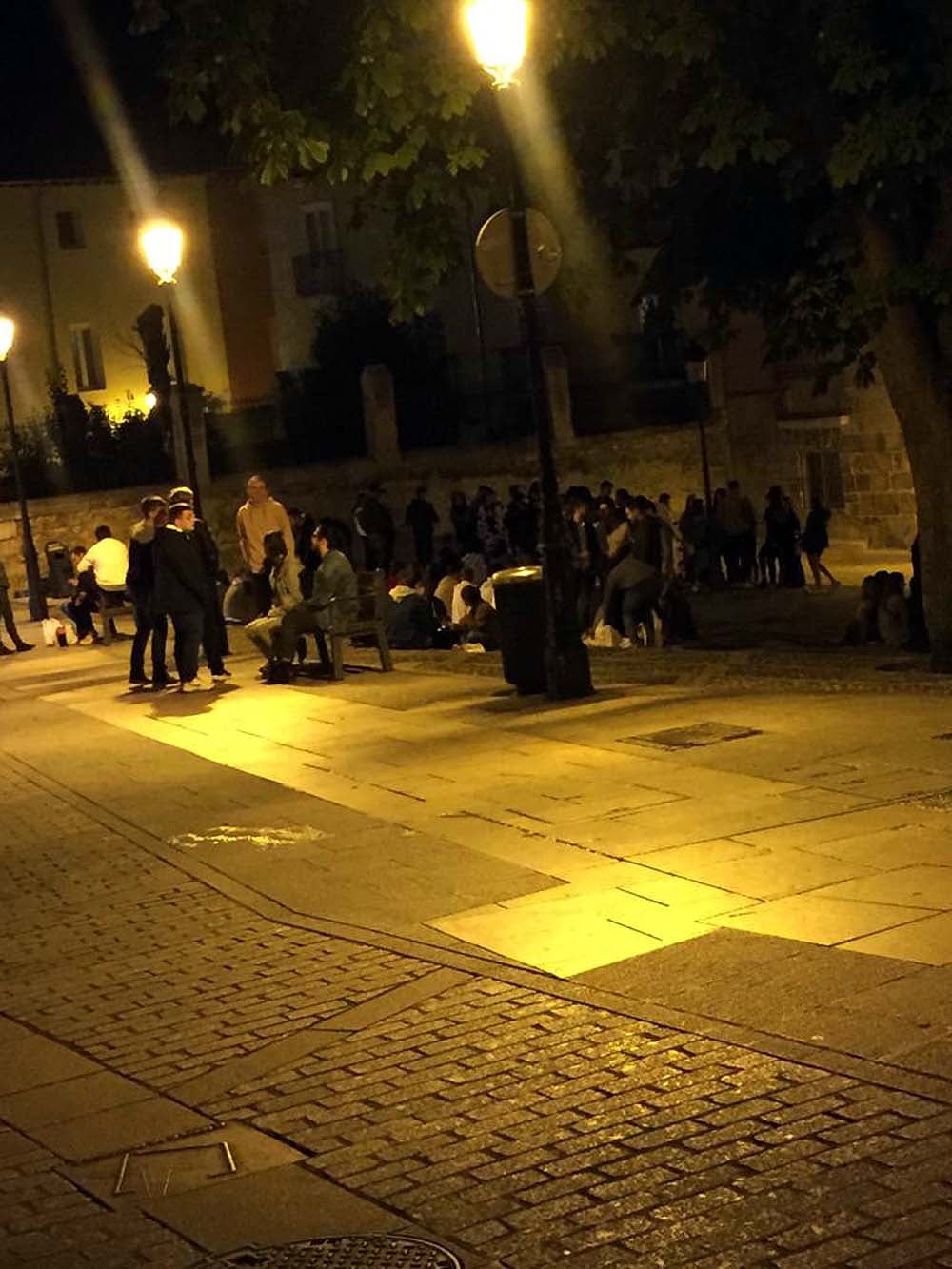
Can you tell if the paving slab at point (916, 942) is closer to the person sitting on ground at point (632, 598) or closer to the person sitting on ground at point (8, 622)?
the person sitting on ground at point (632, 598)

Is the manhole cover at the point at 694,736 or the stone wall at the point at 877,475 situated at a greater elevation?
the stone wall at the point at 877,475

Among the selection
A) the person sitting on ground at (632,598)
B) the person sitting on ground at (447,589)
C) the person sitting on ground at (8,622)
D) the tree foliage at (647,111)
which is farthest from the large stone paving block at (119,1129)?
the person sitting on ground at (8,622)

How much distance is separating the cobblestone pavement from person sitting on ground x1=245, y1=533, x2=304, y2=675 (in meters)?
8.39

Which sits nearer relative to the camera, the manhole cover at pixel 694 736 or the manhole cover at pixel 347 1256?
the manhole cover at pixel 347 1256

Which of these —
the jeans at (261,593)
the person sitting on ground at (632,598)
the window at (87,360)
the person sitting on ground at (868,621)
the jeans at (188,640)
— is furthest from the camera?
the window at (87,360)

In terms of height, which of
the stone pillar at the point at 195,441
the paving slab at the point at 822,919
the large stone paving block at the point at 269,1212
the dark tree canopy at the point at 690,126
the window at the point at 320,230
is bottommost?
the large stone paving block at the point at 269,1212

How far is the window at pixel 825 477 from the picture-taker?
3744 cm

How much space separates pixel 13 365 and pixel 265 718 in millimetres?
37001

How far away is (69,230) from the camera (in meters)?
51.2

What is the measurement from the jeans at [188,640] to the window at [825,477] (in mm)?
21721

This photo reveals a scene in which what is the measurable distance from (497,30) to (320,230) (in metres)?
42.3

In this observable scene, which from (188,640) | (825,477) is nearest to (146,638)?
(188,640)

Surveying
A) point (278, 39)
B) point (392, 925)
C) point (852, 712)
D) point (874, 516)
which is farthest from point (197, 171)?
point (392, 925)

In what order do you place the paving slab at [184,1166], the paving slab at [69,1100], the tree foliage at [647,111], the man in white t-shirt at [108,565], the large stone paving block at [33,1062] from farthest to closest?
the man in white t-shirt at [108,565]
the tree foliage at [647,111]
the large stone paving block at [33,1062]
the paving slab at [69,1100]
the paving slab at [184,1166]
